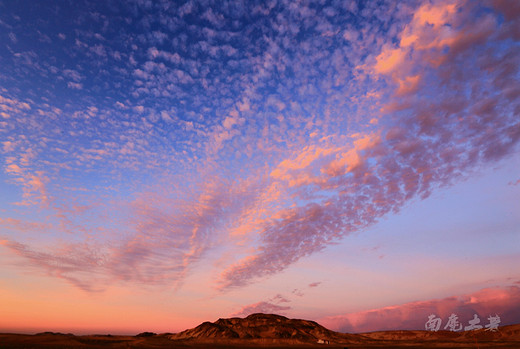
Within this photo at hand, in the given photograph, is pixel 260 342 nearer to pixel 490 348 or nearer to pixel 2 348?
pixel 490 348

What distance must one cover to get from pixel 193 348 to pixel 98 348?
135ft

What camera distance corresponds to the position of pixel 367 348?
149500 mm

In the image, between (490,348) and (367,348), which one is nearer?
(490,348)

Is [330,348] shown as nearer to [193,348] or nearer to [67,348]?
[193,348]

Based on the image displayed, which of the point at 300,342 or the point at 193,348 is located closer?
the point at 193,348

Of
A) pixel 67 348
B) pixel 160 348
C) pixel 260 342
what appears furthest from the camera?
pixel 260 342

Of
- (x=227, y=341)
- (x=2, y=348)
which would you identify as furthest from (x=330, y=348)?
(x=2, y=348)

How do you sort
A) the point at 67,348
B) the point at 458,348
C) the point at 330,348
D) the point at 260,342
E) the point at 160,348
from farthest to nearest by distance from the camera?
the point at 260,342, the point at 330,348, the point at 458,348, the point at 160,348, the point at 67,348

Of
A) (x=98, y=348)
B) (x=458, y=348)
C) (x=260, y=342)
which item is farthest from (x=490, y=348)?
(x=98, y=348)

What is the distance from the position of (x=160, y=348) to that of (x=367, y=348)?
8839 cm

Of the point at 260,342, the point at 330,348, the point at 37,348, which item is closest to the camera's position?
the point at 37,348

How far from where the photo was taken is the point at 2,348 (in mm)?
83188

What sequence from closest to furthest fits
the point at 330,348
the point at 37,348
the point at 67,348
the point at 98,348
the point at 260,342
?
the point at 37,348 < the point at 67,348 < the point at 98,348 < the point at 330,348 < the point at 260,342

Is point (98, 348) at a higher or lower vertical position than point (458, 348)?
higher
